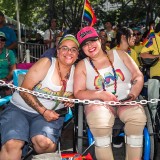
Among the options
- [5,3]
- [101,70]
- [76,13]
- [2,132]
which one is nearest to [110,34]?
[101,70]

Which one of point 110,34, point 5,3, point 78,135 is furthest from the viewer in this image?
point 5,3

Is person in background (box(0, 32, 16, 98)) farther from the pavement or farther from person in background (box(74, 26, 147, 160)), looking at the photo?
person in background (box(74, 26, 147, 160))

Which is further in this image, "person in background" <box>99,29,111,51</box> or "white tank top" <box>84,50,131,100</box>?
"person in background" <box>99,29,111,51</box>

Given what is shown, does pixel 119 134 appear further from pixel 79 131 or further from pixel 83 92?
pixel 83 92

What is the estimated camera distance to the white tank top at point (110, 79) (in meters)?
3.11

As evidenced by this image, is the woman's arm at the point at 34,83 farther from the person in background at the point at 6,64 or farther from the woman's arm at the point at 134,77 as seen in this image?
the person in background at the point at 6,64

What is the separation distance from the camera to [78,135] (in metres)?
2.99

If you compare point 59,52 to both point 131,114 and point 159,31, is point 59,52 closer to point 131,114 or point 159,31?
point 131,114

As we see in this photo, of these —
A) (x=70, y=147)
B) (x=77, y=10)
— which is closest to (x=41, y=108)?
(x=70, y=147)

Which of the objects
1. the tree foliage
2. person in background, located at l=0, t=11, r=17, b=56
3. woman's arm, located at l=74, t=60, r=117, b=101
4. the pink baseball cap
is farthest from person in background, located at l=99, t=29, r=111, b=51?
the tree foliage

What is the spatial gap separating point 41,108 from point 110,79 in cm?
77

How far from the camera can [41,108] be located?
289 cm

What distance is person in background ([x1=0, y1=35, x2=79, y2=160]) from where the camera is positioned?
8.90 feet

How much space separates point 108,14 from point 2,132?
2453 centimetres
